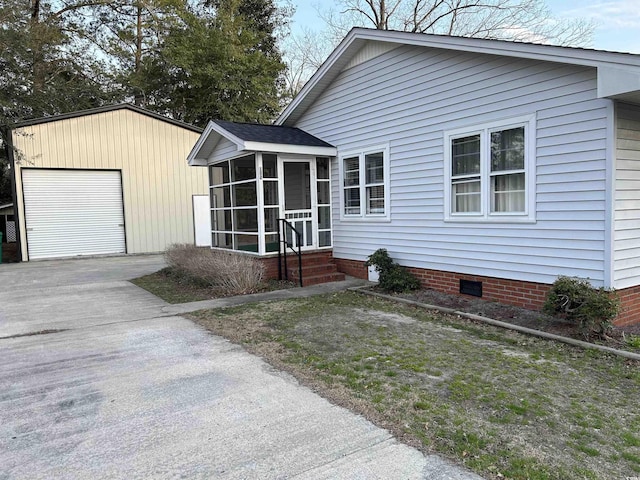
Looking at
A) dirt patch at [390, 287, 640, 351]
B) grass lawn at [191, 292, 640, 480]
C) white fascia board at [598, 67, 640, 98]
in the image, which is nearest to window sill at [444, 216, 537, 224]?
dirt patch at [390, 287, 640, 351]

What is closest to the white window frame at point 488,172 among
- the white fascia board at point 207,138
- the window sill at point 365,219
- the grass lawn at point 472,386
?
the window sill at point 365,219

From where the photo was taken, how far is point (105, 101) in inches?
922

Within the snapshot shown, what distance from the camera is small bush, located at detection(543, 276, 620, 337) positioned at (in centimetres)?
515

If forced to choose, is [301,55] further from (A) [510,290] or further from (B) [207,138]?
(A) [510,290]

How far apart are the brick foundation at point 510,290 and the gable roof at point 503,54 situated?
2653 millimetres

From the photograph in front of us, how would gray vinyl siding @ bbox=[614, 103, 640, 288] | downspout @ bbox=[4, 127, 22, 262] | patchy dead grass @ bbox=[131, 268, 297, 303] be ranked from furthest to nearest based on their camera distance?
1. downspout @ bbox=[4, 127, 22, 262]
2. patchy dead grass @ bbox=[131, 268, 297, 303]
3. gray vinyl siding @ bbox=[614, 103, 640, 288]

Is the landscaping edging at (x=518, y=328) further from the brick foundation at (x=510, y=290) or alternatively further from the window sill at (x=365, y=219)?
the window sill at (x=365, y=219)

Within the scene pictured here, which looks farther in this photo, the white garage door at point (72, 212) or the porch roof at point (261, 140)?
the white garage door at point (72, 212)

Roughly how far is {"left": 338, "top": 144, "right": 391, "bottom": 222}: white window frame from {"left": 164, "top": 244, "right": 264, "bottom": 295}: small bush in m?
2.43

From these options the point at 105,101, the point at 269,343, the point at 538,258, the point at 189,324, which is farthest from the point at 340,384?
the point at 105,101

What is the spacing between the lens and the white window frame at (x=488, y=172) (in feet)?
21.2

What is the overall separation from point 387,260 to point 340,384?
16.2ft

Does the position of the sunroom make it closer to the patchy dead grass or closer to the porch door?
the porch door

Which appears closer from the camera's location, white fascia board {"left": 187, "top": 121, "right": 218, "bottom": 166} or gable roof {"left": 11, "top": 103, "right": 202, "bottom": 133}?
white fascia board {"left": 187, "top": 121, "right": 218, "bottom": 166}
